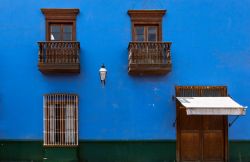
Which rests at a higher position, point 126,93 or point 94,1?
point 94,1

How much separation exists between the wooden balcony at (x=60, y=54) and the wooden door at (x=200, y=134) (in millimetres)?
3673

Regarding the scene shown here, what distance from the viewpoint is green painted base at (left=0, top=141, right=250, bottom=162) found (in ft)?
41.9

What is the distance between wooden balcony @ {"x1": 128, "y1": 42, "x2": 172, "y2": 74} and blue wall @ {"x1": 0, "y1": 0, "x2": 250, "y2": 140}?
533 mm

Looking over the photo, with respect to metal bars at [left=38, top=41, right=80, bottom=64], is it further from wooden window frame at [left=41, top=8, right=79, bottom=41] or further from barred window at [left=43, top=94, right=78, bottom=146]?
barred window at [left=43, top=94, right=78, bottom=146]

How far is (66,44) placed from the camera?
41.3ft

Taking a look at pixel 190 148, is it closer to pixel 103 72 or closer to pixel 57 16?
pixel 103 72

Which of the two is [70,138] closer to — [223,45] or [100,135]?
[100,135]

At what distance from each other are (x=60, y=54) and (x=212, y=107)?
17.1 feet

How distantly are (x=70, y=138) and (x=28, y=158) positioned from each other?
160cm

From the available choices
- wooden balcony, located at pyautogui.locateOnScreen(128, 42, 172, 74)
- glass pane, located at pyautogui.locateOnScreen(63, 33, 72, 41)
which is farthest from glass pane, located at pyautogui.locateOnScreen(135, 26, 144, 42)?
glass pane, located at pyautogui.locateOnScreen(63, 33, 72, 41)

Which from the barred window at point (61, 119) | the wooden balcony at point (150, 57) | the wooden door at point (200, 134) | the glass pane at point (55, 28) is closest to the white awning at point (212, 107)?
the wooden door at point (200, 134)

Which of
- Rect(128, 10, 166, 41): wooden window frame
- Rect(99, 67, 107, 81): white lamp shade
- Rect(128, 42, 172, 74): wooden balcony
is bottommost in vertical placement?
Rect(99, 67, 107, 81): white lamp shade

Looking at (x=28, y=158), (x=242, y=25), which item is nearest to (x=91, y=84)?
(x=28, y=158)

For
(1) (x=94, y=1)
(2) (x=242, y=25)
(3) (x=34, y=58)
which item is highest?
(1) (x=94, y=1)
